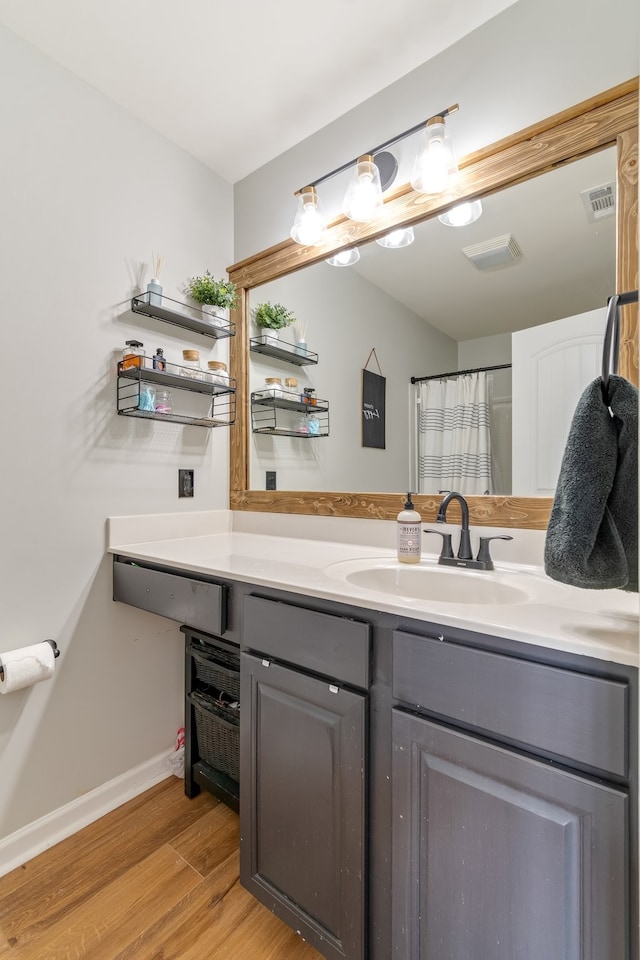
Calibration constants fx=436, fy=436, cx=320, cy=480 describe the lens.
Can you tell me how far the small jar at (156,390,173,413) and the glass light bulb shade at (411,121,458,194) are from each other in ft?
3.57

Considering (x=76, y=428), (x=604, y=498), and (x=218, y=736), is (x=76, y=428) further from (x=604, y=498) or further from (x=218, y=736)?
(x=604, y=498)

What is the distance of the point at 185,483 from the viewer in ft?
5.78

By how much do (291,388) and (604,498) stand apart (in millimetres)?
1290

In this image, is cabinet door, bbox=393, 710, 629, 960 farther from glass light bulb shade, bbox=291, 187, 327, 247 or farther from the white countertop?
glass light bulb shade, bbox=291, 187, 327, 247

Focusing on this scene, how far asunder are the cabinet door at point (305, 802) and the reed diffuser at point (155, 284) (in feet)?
4.12

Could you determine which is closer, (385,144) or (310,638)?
(310,638)

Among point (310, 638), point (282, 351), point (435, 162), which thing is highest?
point (435, 162)

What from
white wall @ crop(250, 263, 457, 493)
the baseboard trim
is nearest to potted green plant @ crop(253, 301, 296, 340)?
white wall @ crop(250, 263, 457, 493)

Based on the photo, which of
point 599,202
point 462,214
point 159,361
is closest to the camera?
point 599,202

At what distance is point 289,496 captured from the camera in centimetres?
175

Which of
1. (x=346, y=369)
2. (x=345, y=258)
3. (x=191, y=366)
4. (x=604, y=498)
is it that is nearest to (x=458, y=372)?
(x=346, y=369)

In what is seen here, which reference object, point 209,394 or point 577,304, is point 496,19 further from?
point 209,394

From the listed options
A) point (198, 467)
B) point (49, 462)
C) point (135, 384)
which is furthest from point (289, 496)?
point (49, 462)

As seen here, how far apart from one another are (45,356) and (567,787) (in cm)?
164
